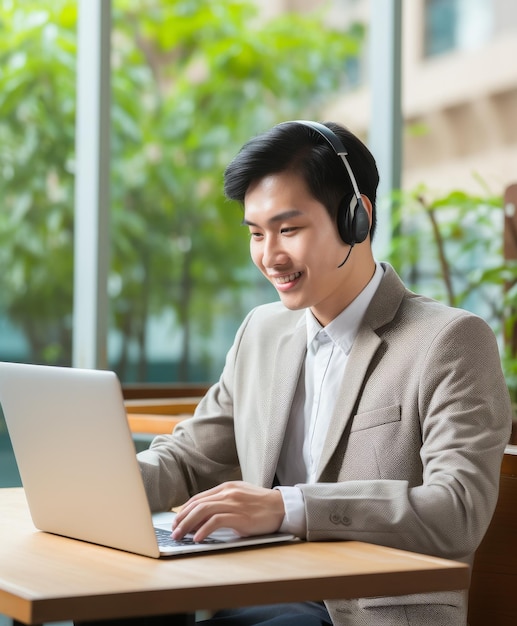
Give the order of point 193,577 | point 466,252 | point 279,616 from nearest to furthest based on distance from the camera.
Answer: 1. point 193,577
2. point 279,616
3. point 466,252

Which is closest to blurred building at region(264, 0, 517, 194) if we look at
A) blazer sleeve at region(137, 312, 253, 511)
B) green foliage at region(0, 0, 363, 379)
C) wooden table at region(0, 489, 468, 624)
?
green foliage at region(0, 0, 363, 379)

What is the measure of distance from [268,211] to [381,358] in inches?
11.2

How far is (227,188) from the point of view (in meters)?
1.70

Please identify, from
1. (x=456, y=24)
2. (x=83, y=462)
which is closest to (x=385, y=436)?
(x=83, y=462)

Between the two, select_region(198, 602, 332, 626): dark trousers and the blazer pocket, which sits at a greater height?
the blazer pocket

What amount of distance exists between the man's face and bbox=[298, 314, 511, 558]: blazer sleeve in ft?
0.67

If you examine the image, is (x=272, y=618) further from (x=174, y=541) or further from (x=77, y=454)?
(x=77, y=454)

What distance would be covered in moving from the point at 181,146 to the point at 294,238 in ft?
17.4

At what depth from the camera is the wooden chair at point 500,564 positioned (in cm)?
165

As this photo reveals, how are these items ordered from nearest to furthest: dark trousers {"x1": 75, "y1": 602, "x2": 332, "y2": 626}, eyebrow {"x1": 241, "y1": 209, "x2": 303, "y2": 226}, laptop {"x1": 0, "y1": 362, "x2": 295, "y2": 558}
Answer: laptop {"x1": 0, "y1": 362, "x2": 295, "y2": 558} < dark trousers {"x1": 75, "y1": 602, "x2": 332, "y2": 626} < eyebrow {"x1": 241, "y1": 209, "x2": 303, "y2": 226}

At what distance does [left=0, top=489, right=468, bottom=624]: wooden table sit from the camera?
1.06 m

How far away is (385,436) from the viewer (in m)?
1.55

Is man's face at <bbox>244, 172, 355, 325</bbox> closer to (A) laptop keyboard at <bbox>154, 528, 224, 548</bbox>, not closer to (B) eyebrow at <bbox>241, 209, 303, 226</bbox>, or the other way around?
(B) eyebrow at <bbox>241, 209, 303, 226</bbox>

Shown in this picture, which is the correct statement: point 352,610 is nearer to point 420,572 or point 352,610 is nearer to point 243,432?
point 420,572
